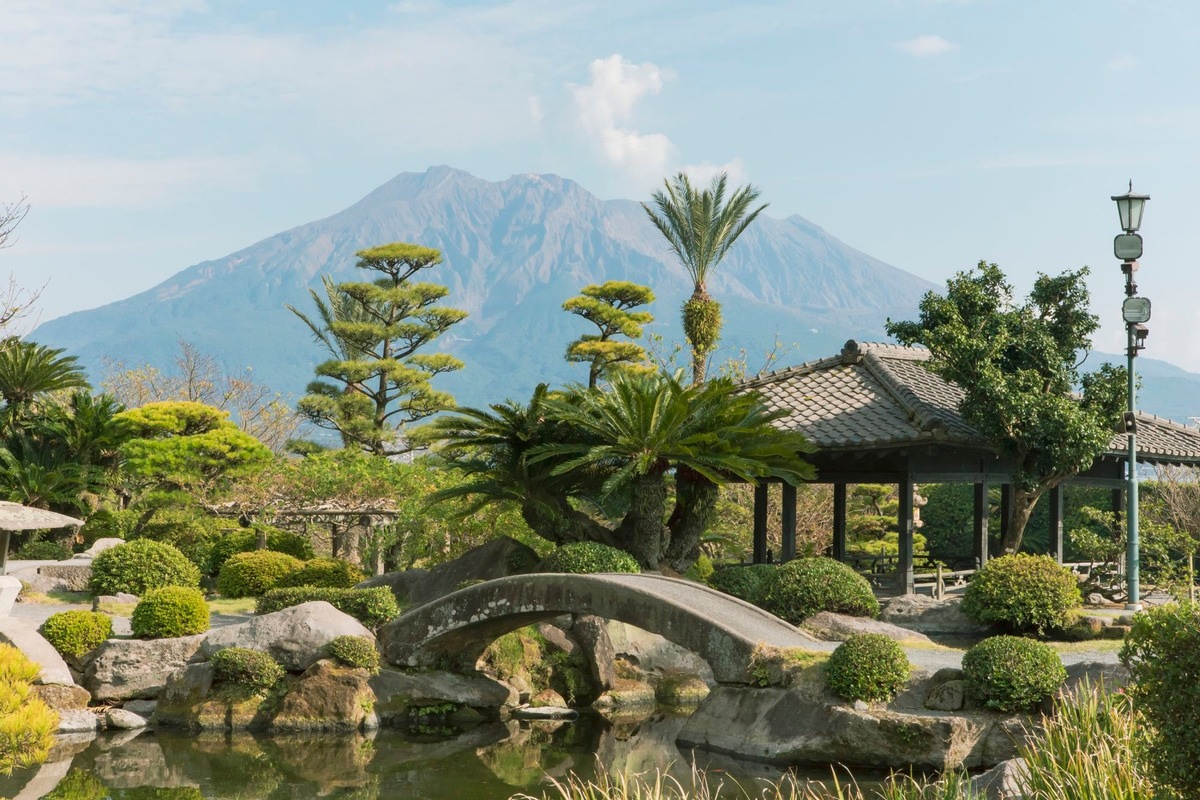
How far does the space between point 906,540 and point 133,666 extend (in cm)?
1138

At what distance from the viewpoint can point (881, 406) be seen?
20188mm

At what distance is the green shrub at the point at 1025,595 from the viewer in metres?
16.7

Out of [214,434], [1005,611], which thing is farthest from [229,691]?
[1005,611]

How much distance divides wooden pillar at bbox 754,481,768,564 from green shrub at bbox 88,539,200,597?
942cm

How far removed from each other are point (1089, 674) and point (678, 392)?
7.30m

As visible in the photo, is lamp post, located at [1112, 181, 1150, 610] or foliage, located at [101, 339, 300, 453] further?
foliage, located at [101, 339, 300, 453]

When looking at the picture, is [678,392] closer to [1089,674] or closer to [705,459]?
[705,459]

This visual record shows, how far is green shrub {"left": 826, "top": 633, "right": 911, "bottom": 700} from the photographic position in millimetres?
12711

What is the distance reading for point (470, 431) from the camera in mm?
19328

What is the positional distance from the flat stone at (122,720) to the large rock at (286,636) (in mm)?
1096

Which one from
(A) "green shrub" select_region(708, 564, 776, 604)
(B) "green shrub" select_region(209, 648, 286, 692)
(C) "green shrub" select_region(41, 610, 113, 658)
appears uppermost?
(A) "green shrub" select_region(708, 564, 776, 604)

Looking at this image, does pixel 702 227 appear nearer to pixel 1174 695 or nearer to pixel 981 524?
pixel 981 524

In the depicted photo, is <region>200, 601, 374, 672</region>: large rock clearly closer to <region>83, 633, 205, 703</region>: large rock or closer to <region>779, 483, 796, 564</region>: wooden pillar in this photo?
<region>83, 633, 205, 703</region>: large rock

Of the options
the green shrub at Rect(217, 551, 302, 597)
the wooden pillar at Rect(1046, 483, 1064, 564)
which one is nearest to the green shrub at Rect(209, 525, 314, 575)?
the green shrub at Rect(217, 551, 302, 597)
